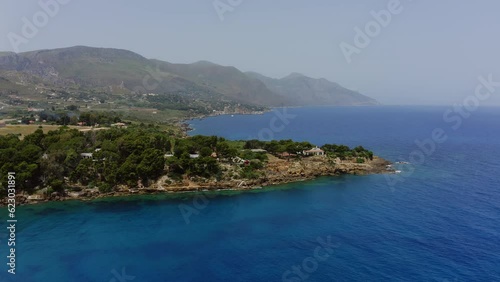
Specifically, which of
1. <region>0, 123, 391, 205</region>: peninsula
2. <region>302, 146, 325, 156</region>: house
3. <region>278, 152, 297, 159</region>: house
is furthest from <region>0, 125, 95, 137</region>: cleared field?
<region>302, 146, 325, 156</region>: house

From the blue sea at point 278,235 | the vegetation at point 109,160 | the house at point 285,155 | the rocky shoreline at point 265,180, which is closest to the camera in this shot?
the blue sea at point 278,235

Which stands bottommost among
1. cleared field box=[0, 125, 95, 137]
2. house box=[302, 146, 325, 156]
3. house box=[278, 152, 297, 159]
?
cleared field box=[0, 125, 95, 137]

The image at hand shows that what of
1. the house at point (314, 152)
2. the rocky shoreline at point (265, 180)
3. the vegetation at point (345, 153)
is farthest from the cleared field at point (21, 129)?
the vegetation at point (345, 153)

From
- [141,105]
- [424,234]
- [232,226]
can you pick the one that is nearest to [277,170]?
[232,226]

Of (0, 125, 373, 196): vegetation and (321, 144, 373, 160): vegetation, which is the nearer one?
(0, 125, 373, 196): vegetation

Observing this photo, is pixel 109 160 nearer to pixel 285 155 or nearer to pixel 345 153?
pixel 285 155

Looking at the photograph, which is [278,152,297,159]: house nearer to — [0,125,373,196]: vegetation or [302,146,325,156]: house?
[302,146,325,156]: house

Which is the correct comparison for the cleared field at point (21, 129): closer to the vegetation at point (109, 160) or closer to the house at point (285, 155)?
the vegetation at point (109, 160)
